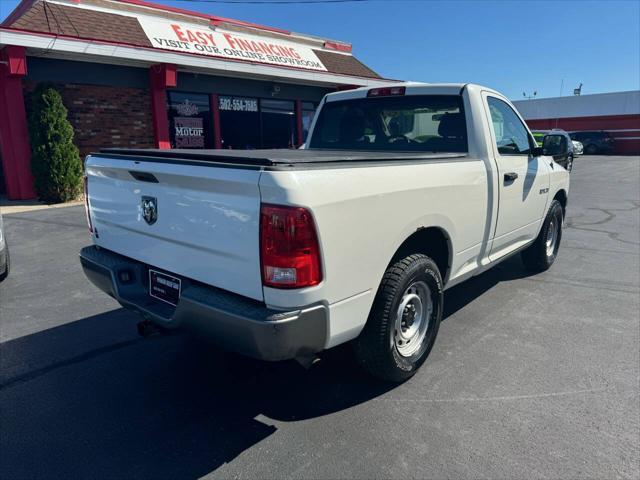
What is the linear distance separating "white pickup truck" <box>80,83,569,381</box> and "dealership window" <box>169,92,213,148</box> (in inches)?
Answer: 450

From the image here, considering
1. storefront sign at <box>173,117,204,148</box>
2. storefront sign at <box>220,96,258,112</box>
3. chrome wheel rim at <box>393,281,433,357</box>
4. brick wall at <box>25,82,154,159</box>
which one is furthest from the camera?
storefront sign at <box>220,96,258,112</box>

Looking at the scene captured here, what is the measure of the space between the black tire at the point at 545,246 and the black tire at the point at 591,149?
1267 inches

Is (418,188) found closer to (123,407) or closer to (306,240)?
(306,240)

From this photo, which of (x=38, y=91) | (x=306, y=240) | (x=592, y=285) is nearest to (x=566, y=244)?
(x=592, y=285)

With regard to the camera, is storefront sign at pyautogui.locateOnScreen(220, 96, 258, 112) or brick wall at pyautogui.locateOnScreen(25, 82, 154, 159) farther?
storefront sign at pyautogui.locateOnScreen(220, 96, 258, 112)

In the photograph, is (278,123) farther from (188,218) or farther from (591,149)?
(591,149)

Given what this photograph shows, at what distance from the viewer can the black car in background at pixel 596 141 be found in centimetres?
3256

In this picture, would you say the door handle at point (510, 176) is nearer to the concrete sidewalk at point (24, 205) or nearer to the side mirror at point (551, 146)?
the side mirror at point (551, 146)

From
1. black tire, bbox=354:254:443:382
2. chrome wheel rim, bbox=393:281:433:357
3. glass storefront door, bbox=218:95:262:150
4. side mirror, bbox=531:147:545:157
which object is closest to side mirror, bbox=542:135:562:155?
side mirror, bbox=531:147:545:157

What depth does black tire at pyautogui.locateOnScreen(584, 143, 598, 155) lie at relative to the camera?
3284 centimetres

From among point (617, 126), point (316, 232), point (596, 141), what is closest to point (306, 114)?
point (316, 232)

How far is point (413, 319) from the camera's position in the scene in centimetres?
323

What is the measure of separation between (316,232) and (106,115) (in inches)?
496

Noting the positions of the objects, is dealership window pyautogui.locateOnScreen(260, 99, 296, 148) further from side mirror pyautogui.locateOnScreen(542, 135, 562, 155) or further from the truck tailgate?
the truck tailgate
